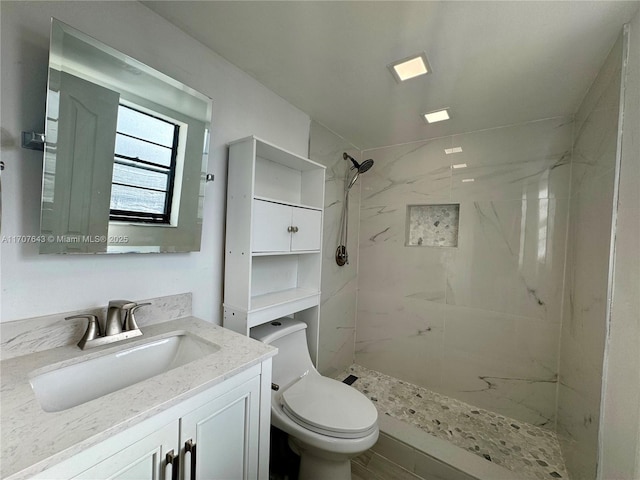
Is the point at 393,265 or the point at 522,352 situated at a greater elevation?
the point at 393,265

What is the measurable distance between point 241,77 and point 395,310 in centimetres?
205

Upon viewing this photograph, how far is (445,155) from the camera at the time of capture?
2.06 meters

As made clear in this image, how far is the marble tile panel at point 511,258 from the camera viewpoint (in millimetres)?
1697

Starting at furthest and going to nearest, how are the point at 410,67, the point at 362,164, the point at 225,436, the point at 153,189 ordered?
the point at 362,164 → the point at 410,67 → the point at 153,189 → the point at 225,436

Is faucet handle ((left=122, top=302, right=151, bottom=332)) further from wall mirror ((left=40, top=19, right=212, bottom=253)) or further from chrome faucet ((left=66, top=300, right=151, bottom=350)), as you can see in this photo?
wall mirror ((left=40, top=19, right=212, bottom=253))

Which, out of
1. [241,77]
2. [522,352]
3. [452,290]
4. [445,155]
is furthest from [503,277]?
[241,77]

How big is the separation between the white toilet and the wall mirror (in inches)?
29.9

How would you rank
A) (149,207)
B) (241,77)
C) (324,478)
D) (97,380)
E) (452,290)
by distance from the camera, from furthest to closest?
1. (452,290)
2. (241,77)
3. (324,478)
4. (149,207)
5. (97,380)

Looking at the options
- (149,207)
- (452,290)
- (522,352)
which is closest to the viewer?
(149,207)

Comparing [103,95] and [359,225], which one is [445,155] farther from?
[103,95]

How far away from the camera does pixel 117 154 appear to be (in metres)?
0.92

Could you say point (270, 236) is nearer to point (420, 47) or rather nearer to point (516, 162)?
point (420, 47)

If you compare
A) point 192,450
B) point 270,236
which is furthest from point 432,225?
point 192,450

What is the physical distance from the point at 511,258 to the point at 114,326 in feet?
7.50
